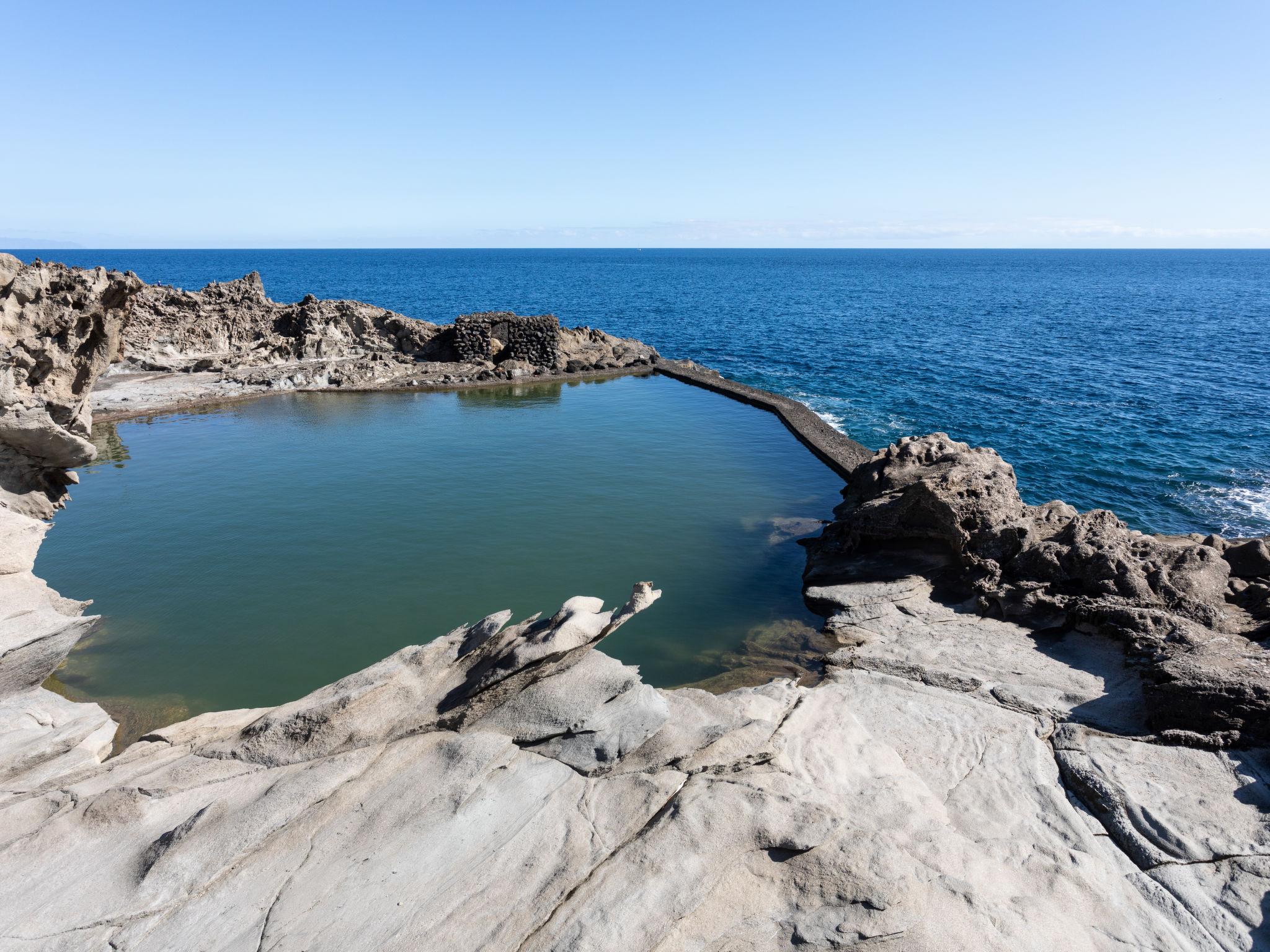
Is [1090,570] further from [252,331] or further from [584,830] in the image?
[252,331]

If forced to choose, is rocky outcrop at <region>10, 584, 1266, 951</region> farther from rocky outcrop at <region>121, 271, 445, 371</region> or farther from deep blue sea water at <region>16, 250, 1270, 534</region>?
rocky outcrop at <region>121, 271, 445, 371</region>

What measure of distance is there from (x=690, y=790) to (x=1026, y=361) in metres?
46.9

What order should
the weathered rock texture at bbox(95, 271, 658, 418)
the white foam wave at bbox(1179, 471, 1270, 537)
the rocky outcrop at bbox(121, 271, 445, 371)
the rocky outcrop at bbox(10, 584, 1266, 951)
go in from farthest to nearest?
1. the rocky outcrop at bbox(121, 271, 445, 371)
2. the weathered rock texture at bbox(95, 271, 658, 418)
3. the white foam wave at bbox(1179, 471, 1270, 537)
4. the rocky outcrop at bbox(10, 584, 1266, 951)

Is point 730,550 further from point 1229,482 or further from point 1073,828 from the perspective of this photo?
point 1229,482

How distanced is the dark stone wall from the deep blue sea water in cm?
1180

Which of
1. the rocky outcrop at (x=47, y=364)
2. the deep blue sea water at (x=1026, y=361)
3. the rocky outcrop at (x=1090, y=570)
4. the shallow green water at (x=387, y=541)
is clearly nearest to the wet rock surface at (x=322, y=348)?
the shallow green water at (x=387, y=541)

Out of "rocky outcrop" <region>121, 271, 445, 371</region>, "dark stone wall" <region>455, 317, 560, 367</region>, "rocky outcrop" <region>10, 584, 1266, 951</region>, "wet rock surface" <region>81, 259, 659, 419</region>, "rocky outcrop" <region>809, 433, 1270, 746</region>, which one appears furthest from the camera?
"dark stone wall" <region>455, 317, 560, 367</region>

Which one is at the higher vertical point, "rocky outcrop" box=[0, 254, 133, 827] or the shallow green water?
"rocky outcrop" box=[0, 254, 133, 827]

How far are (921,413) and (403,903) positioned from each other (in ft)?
103

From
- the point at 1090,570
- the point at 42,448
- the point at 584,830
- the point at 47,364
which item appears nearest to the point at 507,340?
the point at 47,364

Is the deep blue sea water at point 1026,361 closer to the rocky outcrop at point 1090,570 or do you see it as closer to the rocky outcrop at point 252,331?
the rocky outcrop at point 1090,570

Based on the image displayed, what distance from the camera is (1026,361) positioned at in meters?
45.8

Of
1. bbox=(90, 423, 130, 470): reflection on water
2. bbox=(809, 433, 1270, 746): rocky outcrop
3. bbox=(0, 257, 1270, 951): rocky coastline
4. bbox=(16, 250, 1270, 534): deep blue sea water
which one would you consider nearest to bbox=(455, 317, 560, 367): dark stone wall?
bbox=(16, 250, 1270, 534): deep blue sea water

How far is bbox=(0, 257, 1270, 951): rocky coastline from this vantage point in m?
6.33
